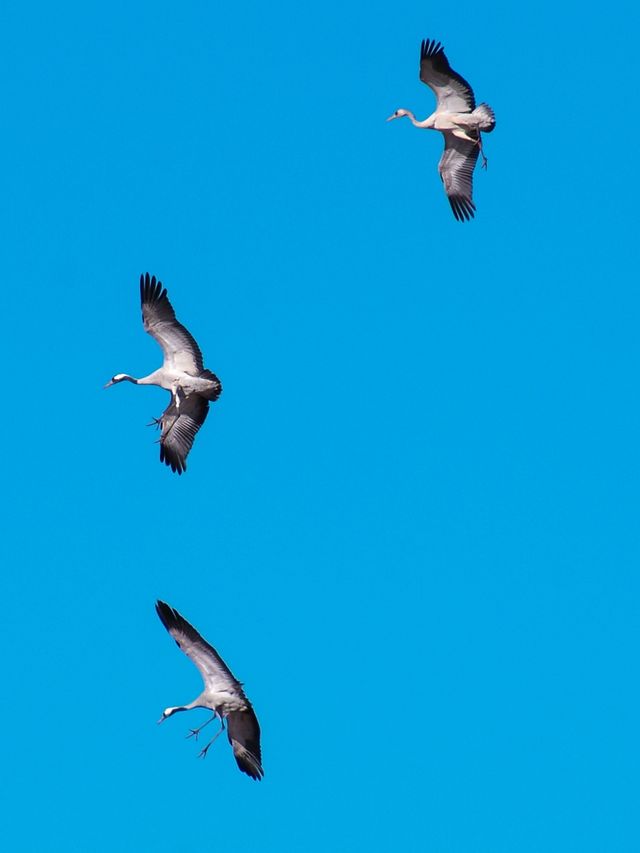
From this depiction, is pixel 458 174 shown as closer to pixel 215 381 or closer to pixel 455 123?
pixel 455 123

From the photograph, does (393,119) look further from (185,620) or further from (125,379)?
(185,620)

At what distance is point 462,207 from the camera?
40.1 metres

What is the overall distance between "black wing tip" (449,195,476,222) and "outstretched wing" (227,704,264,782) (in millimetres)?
11911

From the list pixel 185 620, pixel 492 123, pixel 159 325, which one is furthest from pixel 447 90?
pixel 185 620

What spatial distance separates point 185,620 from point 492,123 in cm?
1239

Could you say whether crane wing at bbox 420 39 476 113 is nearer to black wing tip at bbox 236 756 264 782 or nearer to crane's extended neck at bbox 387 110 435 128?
crane's extended neck at bbox 387 110 435 128

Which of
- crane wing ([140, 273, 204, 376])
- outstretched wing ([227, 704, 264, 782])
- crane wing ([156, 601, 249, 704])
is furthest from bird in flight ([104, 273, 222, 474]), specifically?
outstretched wing ([227, 704, 264, 782])

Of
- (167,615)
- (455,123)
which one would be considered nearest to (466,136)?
(455,123)

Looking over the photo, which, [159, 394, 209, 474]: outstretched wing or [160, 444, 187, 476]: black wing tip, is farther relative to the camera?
[160, 444, 187, 476]: black wing tip

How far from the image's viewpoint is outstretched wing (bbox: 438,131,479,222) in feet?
131

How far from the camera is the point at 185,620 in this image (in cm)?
3428

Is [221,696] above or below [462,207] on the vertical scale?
below

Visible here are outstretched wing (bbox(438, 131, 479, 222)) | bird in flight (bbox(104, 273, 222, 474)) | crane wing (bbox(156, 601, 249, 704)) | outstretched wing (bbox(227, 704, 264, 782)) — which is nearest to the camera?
crane wing (bbox(156, 601, 249, 704))

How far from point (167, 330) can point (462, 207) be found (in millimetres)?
7407
